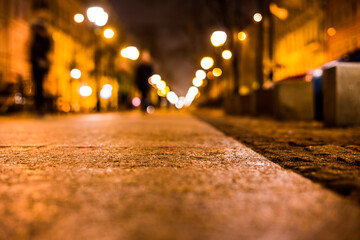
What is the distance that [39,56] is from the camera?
415 inches

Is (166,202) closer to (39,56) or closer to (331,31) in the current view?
(39,56)

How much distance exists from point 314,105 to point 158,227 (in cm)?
783

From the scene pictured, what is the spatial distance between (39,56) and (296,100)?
657 centimetres

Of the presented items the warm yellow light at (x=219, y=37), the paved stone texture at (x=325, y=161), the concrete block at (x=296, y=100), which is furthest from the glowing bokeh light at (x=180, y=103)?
the paved stone texture at (x=325, y=161)

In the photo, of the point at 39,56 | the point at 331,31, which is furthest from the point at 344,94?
the point at 331,31

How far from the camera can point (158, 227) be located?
136 centimetres

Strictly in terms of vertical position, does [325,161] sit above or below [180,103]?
below

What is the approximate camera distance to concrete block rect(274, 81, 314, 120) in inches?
346

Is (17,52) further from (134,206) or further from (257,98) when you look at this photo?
(134,206)

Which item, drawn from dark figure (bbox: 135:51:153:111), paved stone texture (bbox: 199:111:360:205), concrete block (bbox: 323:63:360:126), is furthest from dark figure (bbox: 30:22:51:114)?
paved stone texture (bbox: 199:111:360:205)

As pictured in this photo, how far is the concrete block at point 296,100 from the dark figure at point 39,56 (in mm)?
6109

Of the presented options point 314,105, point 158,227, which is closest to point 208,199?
point 158,227

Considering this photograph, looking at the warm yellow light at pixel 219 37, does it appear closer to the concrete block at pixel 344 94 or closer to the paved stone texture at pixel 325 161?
the concrete block at pixel 344 94

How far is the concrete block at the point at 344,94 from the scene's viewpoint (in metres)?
6.18
